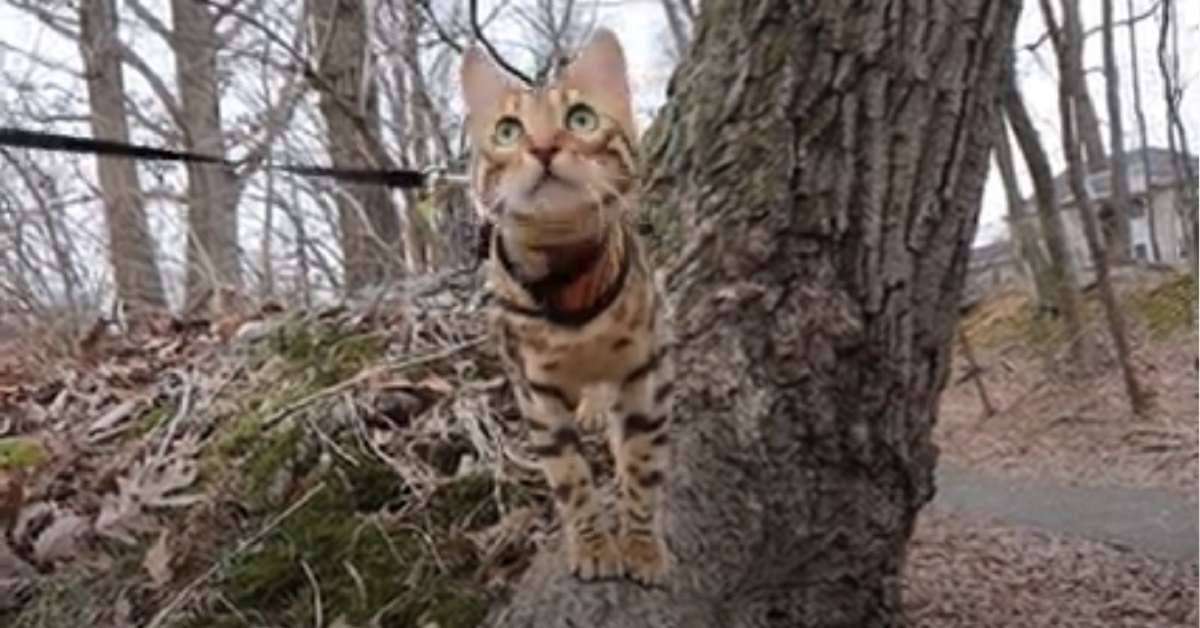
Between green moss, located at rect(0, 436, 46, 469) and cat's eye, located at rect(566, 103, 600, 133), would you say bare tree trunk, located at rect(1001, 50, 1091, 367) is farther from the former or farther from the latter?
cat's eye, located at rect(566, 103, 600, 133)

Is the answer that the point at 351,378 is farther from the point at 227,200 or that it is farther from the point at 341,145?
the point at 227,200

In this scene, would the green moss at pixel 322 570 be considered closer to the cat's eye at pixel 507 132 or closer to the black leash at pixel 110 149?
the black leash at pixel 110 149

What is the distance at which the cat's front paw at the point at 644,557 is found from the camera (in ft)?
6.79

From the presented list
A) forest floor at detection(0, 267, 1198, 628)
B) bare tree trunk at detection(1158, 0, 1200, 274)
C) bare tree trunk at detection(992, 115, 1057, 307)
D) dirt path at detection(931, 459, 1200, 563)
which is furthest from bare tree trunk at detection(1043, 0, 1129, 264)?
forest floor at detection(0, 267, 1198, 628)

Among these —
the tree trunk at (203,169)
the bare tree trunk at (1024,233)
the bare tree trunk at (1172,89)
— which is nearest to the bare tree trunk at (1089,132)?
the bare tree trunk at (1024,233)

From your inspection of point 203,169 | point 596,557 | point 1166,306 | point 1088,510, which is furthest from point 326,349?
point 1166,306

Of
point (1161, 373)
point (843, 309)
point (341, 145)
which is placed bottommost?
point (1161, 373)

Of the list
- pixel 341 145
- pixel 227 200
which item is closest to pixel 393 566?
pixel 341 145

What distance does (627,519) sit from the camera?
2.04 metres

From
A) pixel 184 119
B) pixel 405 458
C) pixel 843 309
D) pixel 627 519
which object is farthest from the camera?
pixel 184 119

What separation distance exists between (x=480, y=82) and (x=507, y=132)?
96mm

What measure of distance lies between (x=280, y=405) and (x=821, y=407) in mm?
1279

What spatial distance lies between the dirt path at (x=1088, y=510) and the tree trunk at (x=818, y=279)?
2020mm

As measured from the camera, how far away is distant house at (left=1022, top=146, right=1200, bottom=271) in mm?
11609
